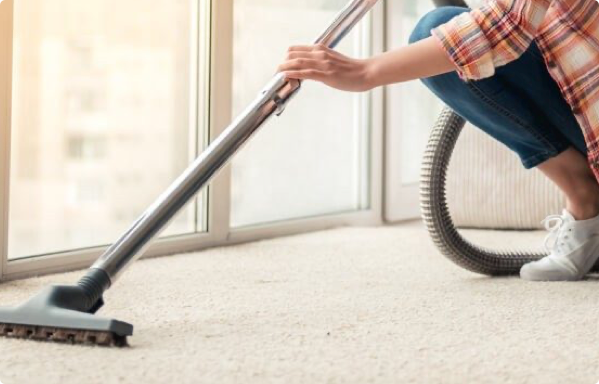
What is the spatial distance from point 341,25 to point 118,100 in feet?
2.06

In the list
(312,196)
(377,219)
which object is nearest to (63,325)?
(312,196)

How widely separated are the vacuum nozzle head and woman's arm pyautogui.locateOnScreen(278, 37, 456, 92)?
0.39 meters

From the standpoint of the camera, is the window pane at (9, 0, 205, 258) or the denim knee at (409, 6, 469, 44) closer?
the denim knee at (409, 6, 469, 44)

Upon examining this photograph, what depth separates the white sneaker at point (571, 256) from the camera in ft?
5.18

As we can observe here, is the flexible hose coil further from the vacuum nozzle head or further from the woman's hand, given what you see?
the vacuum nozzle head

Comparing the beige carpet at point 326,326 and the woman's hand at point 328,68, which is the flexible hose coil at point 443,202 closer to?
the beige carpet at point 326,326

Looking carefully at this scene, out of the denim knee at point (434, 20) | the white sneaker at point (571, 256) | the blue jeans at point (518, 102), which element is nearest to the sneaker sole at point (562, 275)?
the white sneaker at point (571, 256)

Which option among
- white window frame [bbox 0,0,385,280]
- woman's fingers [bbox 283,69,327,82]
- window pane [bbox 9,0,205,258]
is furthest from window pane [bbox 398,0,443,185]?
woman's fingers [bbox 283,69,327,82]

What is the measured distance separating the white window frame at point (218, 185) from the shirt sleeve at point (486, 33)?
0.71 m

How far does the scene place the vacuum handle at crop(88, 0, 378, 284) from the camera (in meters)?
1.21

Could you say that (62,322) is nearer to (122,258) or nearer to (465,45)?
(122,258)

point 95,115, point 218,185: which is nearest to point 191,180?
point 95,115

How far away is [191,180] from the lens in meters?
1.25

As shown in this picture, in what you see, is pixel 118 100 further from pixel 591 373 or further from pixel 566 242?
pixel 591 373
